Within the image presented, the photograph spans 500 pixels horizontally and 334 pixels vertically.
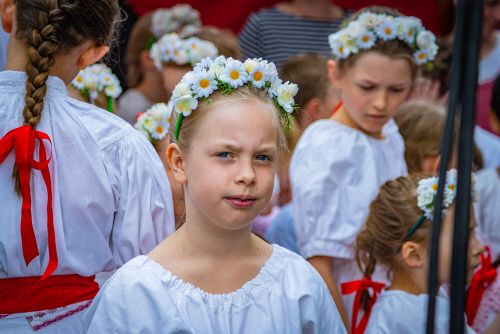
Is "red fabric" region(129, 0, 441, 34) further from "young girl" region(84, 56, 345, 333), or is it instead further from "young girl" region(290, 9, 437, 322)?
"young girl" region(84, 56, 345, 333)

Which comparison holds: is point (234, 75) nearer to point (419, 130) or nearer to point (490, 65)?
point (419, 130)

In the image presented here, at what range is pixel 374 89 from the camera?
4.00 metres

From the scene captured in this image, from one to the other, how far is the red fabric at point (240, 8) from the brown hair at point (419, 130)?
1428 millimetres

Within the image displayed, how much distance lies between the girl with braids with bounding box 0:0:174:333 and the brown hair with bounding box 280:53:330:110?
7.17 feet

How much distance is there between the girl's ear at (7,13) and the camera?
260 centimetres

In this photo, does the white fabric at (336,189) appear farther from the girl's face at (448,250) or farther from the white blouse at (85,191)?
the white blouse at (85,191)

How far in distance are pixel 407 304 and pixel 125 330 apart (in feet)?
4.20

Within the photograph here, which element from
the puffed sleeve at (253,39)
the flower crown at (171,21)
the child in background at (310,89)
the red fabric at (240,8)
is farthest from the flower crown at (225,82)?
the red fabric at (240,8)

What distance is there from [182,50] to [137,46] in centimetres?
120

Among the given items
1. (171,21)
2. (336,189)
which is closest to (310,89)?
(336,189)

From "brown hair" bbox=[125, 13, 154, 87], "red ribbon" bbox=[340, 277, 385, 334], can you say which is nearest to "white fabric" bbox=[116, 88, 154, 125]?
"brown hair" bbox=[125, 13, 154, 87]

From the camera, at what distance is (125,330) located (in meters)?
2.31

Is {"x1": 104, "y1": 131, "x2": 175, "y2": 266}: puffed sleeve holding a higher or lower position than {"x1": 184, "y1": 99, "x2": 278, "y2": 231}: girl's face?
lower

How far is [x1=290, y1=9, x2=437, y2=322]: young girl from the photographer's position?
3.85m
